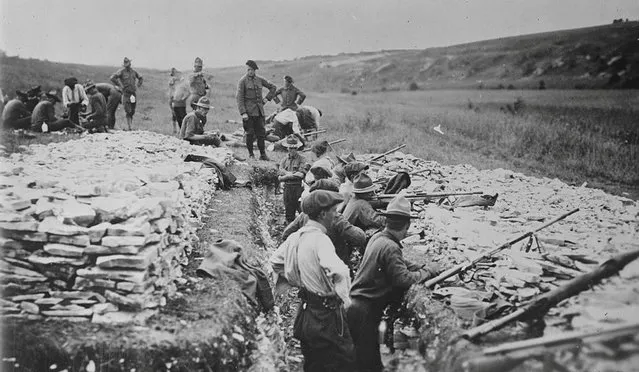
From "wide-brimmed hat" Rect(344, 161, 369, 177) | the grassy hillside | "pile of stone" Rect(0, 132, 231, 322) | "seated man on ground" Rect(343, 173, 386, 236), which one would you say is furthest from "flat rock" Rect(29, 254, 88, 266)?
the grassy hillside

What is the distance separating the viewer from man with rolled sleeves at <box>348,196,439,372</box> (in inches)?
179

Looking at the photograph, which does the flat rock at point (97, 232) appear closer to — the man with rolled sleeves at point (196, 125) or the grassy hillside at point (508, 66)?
the man with rolled sleeves at point (196, 125)

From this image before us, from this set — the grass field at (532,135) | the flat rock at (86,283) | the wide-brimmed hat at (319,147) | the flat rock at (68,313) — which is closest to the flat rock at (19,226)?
the flat rock at (86,283)

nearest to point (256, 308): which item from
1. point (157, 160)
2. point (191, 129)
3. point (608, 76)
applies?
point (157, 160)

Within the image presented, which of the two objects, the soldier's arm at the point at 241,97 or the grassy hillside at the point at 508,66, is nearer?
the soldier's arm at the point at 241,97

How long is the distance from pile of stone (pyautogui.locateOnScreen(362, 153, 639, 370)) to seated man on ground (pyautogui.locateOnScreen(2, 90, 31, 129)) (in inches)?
427

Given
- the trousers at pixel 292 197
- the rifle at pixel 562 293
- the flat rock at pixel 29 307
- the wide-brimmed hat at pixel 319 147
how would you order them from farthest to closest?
the trousers at pixel 292 197
the wide-brimmed hat at pixel 319 147
the flat rock at pixel 29 307
the rifle at pixel 562 293

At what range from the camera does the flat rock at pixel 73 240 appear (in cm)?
422

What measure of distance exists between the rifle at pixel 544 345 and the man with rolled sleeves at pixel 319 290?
1.48 metres

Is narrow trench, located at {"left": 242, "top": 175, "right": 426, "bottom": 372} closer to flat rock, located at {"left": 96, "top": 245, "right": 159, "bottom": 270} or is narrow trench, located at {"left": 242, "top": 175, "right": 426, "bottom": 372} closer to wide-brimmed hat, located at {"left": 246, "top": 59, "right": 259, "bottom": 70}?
flat rock, located at {"left": 96, "top": 245, "right": 159, "bottom": 270}

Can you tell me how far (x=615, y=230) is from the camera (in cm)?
602

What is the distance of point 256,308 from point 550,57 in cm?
3456

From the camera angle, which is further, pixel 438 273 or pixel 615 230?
pixel 615 230

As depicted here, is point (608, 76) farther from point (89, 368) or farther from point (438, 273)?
point (89, 368)
